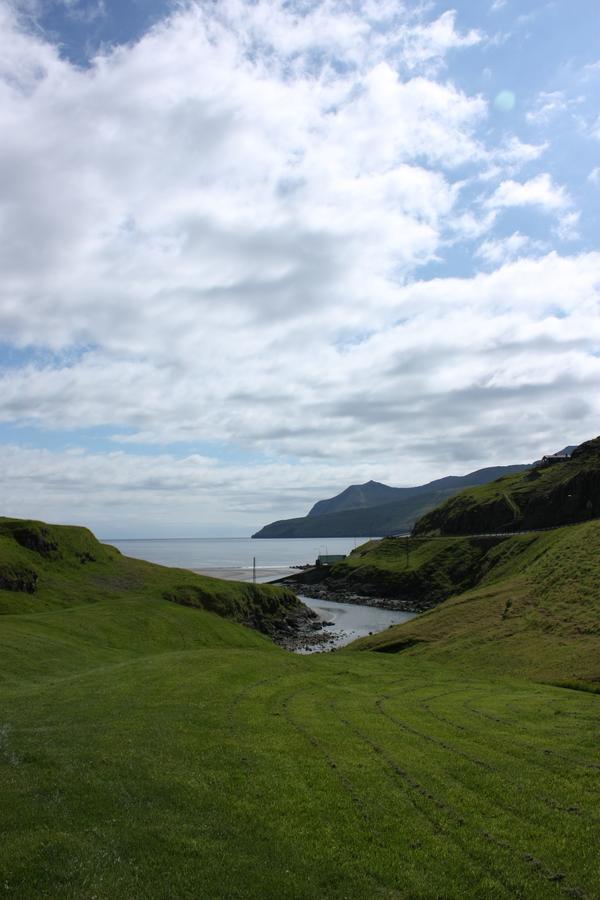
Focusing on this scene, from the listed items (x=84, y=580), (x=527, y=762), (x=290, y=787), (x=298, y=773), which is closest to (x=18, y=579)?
(x=84, y=580)

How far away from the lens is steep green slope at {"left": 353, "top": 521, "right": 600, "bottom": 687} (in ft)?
167

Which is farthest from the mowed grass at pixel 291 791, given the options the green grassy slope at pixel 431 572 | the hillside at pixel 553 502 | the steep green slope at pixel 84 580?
the hillside at pixel 553 502

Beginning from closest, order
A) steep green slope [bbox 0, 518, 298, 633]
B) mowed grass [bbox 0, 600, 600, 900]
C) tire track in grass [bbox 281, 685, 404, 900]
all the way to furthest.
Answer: tire track in grass [bbox 281, 685, 404, 900], mowed grass [bbox 0, 600, 600, 900], steep green slope [bbox 0, 518, 298, 633]

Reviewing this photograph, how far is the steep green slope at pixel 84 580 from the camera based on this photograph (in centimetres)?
8712

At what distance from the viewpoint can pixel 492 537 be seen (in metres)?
169

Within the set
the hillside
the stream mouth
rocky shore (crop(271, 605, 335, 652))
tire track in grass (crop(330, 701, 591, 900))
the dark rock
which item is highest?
the hillside

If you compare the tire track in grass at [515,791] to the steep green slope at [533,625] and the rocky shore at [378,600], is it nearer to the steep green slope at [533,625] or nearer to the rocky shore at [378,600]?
the steep green slope at [533,625]

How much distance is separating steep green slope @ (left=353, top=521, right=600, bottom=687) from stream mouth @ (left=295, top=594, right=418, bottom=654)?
25.8 meters

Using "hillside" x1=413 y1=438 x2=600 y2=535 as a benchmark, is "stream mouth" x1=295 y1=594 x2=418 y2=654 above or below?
below

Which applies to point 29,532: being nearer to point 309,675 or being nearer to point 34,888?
point 309,675

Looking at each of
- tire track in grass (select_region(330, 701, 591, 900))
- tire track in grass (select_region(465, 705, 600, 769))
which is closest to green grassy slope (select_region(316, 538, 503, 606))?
tire track in grass (select_region(465, 705, 600, 769))

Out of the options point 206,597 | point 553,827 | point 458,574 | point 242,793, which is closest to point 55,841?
point 242,793

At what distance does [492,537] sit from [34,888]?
168m

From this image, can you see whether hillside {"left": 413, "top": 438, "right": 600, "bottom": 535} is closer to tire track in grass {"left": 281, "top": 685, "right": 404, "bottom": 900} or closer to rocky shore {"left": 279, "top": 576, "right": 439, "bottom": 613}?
rocky shore {"left": 279, "top": 576, "right": 439, "bottom": 613}
